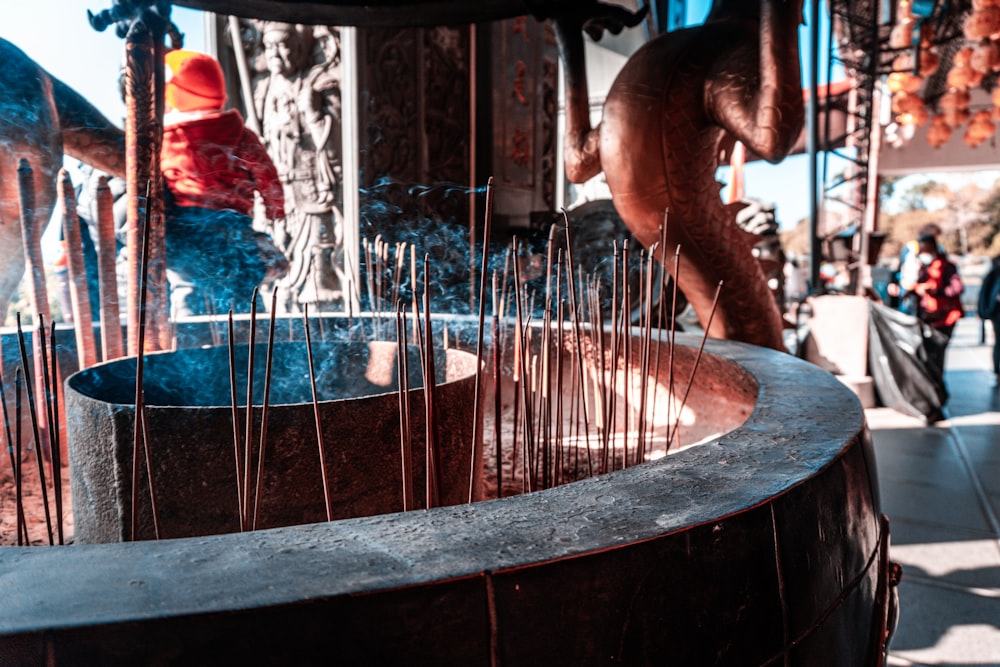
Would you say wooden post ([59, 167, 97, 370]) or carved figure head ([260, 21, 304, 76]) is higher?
carved figure head ([260, 21, 304, 76])

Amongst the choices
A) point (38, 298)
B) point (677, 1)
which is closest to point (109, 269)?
point (38, 298)

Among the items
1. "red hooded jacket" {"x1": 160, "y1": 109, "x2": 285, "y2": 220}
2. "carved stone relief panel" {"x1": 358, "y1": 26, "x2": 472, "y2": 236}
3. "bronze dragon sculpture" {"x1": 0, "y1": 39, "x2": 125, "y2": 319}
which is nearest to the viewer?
"bronze dragon sculpture" {"x1": 0, "y1": 39, "x2": 125, "y2": 319}

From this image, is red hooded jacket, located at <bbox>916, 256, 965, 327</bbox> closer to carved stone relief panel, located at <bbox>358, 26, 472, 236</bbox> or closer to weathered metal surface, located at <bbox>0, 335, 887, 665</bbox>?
carved stone relief panel, located at <bbox>358, 26, 472, 236</bbox>

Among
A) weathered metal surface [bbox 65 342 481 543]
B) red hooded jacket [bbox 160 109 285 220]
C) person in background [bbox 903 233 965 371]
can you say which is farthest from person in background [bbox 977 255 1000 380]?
weathered metal surface [bbox 65 342 481 543]

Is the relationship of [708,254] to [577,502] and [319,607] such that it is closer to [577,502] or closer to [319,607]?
[577,502]

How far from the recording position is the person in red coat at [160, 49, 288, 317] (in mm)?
2225

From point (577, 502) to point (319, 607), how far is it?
327 millimetres

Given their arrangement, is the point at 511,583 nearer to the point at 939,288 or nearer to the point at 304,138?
the point at 304,138

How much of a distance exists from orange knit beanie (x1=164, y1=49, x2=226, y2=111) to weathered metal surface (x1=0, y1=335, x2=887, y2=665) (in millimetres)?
2149

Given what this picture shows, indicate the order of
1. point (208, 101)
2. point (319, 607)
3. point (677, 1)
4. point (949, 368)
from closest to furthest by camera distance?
point (319, 607) < point (208, 101) < point (677, 1) < point (949, 368)

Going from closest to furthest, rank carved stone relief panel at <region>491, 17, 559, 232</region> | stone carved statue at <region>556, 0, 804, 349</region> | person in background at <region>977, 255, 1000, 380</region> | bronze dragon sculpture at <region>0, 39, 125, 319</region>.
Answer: bronze dragon sculpture at <region>0, 39, 125, 319</region> < stone carved statue at <region>556, 0, 804, 349</region> < carved stone relief panel at <region>491, 17, 559, 232</region> < person in background at <region>977, 255, 1000, 380</region>

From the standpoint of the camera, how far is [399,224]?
4777mm

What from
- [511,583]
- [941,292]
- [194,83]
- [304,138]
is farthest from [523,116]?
[511,583]

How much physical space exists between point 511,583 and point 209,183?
2059mm
